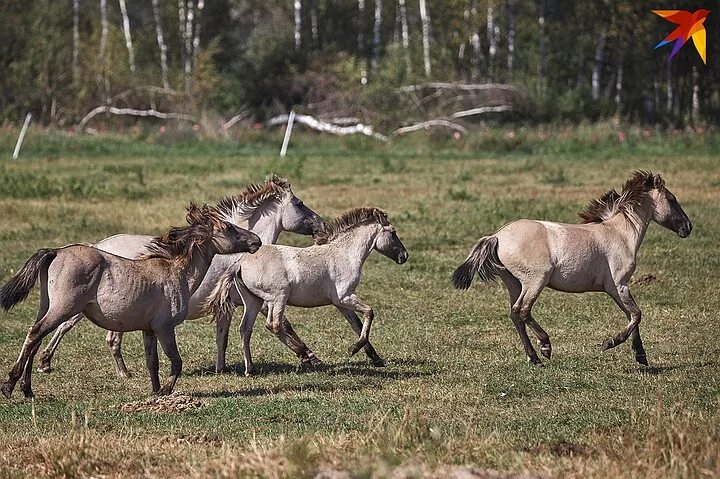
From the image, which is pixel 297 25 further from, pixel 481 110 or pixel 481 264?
pixel 481 264

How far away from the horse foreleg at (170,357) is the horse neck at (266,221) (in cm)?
317

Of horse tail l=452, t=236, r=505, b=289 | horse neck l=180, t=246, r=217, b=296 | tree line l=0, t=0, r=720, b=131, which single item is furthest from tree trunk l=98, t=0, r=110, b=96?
horse neck l=180, t=246, r=217, b=296

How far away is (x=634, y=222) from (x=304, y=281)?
3621 millimetres

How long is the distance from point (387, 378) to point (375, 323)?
3.61 meters

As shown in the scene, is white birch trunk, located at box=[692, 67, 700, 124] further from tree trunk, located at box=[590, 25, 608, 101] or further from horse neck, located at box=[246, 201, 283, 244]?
horse neck, located at box=[246, 201, 283, 244]

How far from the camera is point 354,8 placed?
56.7 metres

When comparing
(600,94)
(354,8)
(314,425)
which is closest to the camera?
(314,425)

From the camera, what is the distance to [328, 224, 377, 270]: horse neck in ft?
44.5

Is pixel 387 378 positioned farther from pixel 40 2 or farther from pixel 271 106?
pixel 40 2

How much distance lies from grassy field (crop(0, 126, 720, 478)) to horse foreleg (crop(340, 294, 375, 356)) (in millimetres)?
244

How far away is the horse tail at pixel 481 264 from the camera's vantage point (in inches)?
527

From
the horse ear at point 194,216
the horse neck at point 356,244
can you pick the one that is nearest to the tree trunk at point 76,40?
the horse neck at point 356,244

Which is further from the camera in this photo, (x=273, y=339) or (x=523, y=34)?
(x=523, y=34)

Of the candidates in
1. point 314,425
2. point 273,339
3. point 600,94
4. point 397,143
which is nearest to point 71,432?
point 314,425
